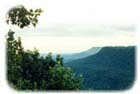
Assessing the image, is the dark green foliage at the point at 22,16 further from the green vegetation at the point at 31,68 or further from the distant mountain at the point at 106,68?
the distant mountain at the point at 106,68

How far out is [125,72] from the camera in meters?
5.88

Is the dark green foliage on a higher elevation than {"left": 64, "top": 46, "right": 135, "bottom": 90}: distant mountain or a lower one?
higher

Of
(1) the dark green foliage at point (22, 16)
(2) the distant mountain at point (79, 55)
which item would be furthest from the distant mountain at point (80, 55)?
(1) the dark green foliage at point (22, 16)

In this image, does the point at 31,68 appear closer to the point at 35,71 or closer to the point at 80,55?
the point at 35,71

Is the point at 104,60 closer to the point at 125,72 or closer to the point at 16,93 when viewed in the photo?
the point at 125,72

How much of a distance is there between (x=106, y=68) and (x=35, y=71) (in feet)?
1.49

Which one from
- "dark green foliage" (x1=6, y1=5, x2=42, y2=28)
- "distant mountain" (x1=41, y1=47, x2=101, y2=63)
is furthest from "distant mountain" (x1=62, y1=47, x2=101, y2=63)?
"dark green foliage" (x1=6, y1=5, x2=42, y2=28)

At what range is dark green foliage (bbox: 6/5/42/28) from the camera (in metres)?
5.89

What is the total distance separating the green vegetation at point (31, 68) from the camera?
591 centimetres

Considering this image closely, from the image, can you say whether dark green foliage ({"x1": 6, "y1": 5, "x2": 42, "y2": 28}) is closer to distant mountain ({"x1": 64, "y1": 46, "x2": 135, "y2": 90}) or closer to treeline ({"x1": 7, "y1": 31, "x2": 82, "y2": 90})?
treeline ({"x1": 7, "y1": 31, "x2": 82, "y2": 90})

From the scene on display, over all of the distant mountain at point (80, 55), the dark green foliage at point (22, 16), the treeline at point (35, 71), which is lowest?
the treeline at point (35, 71)

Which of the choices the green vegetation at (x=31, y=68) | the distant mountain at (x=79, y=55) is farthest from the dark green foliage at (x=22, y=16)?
the distant mountain at (x=79, y=55)

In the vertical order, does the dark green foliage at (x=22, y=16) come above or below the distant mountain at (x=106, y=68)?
above

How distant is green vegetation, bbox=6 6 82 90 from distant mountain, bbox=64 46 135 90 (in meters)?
0.06
